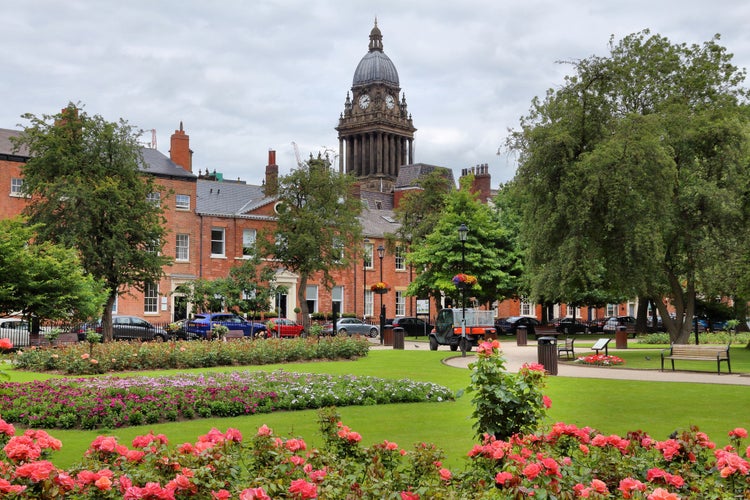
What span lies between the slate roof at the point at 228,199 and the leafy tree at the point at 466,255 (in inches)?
499

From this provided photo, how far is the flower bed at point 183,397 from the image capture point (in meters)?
13.6

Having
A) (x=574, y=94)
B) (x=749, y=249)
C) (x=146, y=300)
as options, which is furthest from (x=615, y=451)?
(x=146, y=300)

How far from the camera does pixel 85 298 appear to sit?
1267 inches

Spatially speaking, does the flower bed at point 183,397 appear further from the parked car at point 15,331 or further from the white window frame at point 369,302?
the white window frame at point 369,302

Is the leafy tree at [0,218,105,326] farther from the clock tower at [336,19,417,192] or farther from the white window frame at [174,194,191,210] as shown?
the clock tower at [336,19,417,192]

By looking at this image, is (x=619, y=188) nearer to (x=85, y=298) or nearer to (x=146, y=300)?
(x=85, y=298)

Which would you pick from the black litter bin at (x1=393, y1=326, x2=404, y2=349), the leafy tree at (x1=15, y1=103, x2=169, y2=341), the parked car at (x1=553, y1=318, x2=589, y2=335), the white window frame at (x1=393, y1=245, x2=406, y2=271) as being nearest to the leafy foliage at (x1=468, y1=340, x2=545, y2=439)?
the black litter bin at (x1=393, y1=326, x2=404, y2=349)

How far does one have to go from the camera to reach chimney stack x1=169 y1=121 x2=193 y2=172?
58812mm

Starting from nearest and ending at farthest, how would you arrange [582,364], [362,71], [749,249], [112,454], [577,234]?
[112,454] → [582,364] → [577,234] → [749,249] → [362,71]

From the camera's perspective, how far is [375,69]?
118 metres

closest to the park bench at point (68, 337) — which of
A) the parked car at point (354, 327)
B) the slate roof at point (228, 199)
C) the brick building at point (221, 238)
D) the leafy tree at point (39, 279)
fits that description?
the leafy tree at point (39, 279)

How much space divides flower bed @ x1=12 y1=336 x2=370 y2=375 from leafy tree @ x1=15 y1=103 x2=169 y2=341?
10605mm

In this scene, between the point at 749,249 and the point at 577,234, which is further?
the point at 749,249

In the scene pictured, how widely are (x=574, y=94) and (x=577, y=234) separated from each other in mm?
5199
